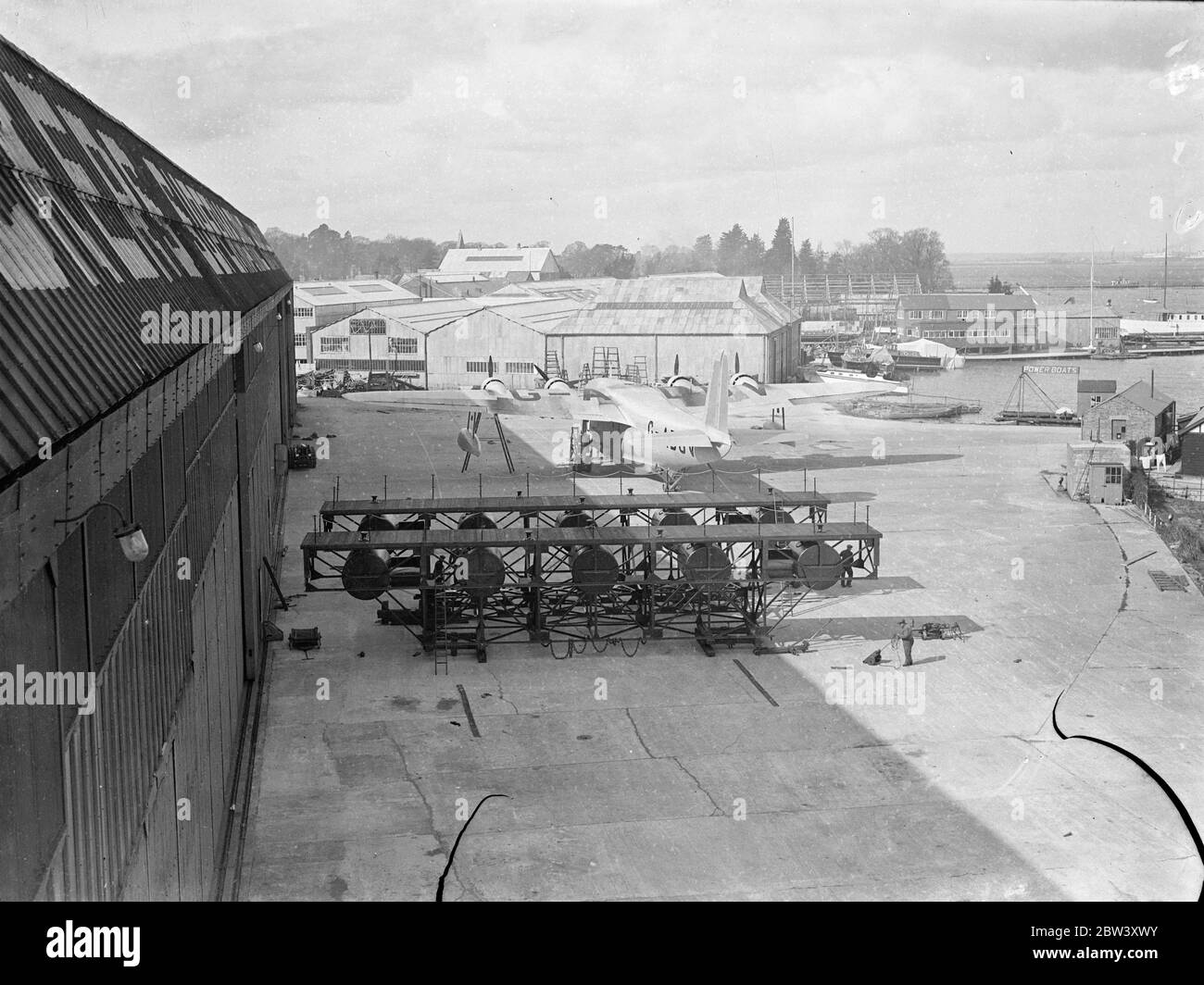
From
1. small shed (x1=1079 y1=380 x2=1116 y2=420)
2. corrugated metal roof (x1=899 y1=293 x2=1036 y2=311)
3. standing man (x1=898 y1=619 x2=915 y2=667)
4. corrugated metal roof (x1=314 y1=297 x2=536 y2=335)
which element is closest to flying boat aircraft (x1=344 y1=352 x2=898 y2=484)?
Result: small shed (x1=1079 y1=380 x2=1116 y2=420)

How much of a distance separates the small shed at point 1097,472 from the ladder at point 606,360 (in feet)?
157

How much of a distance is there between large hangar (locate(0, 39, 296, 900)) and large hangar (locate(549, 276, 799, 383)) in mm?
73376

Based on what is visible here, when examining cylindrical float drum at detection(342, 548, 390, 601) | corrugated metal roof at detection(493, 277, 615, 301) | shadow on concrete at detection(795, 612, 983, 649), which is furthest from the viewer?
corrugated metal roof at detection(493, 277, 615, 301)

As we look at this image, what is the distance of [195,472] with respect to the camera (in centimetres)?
1500

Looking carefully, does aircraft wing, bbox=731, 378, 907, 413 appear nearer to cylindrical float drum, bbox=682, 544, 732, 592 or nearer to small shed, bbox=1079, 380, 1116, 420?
small shed, bbox=1079, 380, 1116, 420

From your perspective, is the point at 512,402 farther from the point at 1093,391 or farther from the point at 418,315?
the point at 418,315

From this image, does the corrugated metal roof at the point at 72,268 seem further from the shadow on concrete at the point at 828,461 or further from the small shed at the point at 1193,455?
the small shed at the point at 1193,455

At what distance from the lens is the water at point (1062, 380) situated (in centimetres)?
10556

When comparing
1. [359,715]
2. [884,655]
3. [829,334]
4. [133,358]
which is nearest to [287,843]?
[359,715]

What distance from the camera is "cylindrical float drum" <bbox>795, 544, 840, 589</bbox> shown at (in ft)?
92.0

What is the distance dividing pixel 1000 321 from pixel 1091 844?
151 meters

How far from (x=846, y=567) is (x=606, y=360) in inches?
2598

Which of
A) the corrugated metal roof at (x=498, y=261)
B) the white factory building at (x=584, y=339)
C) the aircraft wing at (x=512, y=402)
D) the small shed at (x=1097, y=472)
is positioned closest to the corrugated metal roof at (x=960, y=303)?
the corrugated metal roof at (x=498, y=261)
